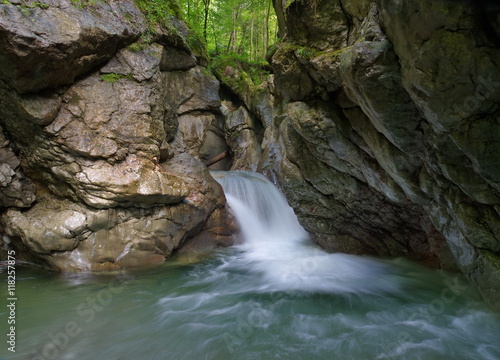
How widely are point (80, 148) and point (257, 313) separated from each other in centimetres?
592

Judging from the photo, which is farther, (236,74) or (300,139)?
(236,74)

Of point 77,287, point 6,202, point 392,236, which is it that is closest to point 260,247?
point 392,236

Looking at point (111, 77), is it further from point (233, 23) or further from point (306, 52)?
point (233, 23)

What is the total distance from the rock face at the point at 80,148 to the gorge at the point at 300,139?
0.04 metres

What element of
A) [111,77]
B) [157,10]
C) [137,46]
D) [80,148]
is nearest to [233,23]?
[157,10]

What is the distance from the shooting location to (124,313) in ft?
16.8

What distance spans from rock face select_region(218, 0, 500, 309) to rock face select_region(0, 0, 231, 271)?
4023 millimetres

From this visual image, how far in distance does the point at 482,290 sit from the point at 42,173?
32.6 feet

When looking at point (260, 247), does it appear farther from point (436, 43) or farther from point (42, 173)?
point (436, 43)

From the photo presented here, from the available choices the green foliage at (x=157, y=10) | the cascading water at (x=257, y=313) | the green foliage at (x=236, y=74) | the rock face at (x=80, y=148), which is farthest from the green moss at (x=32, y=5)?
the green foliage at (x=236, y=74)

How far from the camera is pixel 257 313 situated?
5051 mm

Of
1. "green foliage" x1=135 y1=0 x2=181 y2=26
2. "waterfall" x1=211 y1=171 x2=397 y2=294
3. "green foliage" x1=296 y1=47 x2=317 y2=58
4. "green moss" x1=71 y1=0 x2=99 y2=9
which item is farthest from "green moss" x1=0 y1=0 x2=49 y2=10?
"waterfall" x1=211 y1=171 x2=397 y2=294

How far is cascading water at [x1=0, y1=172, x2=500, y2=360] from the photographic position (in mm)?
3910

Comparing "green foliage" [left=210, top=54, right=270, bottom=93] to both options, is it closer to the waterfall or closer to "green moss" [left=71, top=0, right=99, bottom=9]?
the waterfall
